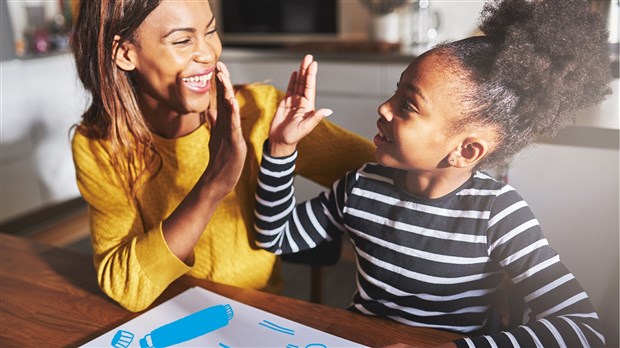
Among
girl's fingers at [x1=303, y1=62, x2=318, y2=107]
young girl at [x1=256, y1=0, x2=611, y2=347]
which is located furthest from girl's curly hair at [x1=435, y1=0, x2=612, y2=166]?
girl's fingers at [x1=303, y1=62, x2=318, y2=107]

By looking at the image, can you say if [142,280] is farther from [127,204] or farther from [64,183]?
[64,183]

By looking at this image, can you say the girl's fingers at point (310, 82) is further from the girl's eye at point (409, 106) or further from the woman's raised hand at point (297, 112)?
the girl's eye at point (409, 106)

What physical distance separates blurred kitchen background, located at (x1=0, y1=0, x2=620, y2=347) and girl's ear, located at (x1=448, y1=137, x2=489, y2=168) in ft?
0.13

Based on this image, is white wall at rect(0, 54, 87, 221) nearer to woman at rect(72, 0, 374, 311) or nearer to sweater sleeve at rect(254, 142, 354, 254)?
woman at rect(72, 0, 374, 311)

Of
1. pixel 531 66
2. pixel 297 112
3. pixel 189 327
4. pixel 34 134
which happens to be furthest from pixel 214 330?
pixel 34 134

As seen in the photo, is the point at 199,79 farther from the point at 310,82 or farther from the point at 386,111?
the point at 386,111

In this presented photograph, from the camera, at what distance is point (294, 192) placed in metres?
0.78

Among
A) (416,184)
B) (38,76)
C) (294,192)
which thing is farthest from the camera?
(38,76)

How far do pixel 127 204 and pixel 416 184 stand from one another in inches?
17.5

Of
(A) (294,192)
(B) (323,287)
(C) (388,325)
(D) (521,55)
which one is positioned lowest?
(B) (323,287)

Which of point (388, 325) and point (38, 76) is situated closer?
point (388, 325)

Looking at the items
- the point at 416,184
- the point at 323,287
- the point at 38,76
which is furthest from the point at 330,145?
the point at 38,76

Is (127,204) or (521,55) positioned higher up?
(521,55)

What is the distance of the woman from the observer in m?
0.68
